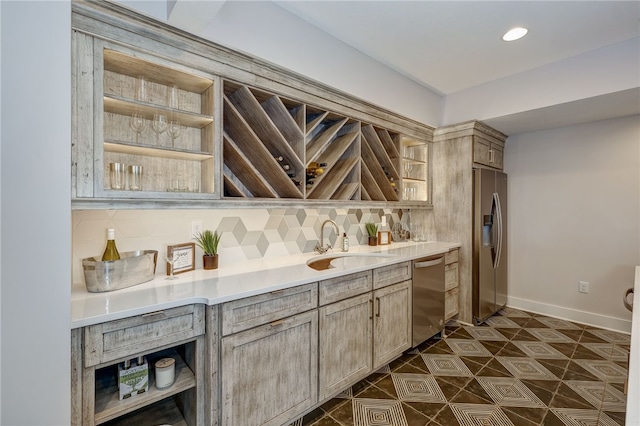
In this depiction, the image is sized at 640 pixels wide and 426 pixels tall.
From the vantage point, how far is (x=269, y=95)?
209 centimetres

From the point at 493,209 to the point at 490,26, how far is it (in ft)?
6.89

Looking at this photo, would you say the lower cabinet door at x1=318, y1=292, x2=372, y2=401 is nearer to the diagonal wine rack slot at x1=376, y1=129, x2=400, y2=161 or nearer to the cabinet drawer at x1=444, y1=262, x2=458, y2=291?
the cabinet drawer at x1=444, y1=262, x2=458, y2=291

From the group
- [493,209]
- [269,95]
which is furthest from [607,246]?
[269,95]

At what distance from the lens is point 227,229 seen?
223 cm

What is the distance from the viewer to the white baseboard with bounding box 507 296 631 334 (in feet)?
10.7

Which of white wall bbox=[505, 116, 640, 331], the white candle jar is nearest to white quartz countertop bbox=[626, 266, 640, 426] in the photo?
the white candle jar

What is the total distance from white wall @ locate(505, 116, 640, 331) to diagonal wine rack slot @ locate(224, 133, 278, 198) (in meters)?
3.55

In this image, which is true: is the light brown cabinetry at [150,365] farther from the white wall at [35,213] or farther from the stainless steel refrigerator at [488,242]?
the stainless steel refrigerator at [488,242]

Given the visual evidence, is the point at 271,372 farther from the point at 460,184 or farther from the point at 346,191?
the point at 460,184

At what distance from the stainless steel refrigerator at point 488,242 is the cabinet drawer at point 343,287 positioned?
183 cm

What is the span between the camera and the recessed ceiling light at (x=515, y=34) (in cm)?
233

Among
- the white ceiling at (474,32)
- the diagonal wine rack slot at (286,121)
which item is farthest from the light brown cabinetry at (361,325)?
the white ceiling at (474,32)

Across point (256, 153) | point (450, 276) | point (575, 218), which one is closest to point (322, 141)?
point (256, 153)

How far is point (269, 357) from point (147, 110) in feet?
→ 5.16
